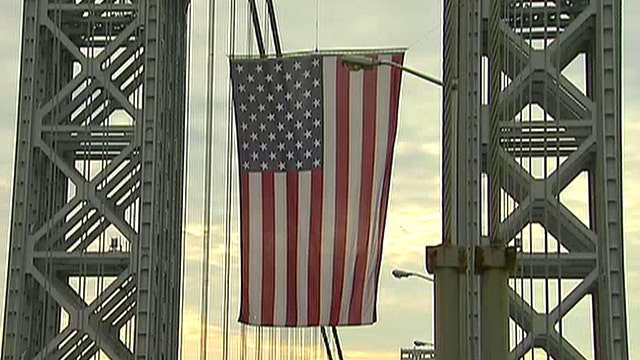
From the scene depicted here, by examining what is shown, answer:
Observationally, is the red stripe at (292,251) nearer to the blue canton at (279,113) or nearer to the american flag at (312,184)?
the american flag at (312,184)

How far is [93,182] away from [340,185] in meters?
4.53

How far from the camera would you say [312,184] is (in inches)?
688

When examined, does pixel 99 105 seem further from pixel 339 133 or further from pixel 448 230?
pixel 448 230

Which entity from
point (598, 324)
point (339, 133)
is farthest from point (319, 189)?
point (598, 324)

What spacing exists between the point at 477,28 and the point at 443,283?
9384mm

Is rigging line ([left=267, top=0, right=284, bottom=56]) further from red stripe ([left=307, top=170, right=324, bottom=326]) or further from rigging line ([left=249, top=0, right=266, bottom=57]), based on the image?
red stripe ([left=307, top=170, right=324, bottom=326])

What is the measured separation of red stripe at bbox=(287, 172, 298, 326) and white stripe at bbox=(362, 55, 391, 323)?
890 millimetres

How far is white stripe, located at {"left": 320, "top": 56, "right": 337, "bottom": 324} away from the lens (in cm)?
1666

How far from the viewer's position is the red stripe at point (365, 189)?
16.2m

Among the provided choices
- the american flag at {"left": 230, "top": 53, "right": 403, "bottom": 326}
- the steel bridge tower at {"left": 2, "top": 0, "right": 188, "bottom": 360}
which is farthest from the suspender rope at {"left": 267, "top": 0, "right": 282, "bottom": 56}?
the american flag at {"left": 230, "top": 53, "right": 403, "bottom": 326}

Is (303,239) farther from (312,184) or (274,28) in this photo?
(274,28)

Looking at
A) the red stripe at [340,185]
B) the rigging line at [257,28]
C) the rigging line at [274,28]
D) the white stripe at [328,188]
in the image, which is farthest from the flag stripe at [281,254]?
the rigging line at [274,28]

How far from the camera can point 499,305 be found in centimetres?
938

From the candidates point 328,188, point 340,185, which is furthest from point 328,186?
point 340,185
